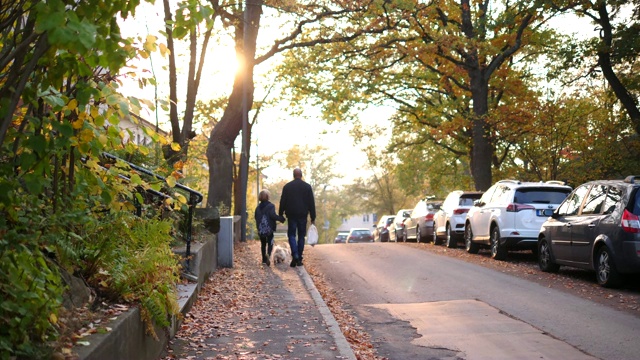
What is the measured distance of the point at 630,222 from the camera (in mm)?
13008

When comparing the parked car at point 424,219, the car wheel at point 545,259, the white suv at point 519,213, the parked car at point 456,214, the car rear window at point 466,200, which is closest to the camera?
the car wheel at point 545,259

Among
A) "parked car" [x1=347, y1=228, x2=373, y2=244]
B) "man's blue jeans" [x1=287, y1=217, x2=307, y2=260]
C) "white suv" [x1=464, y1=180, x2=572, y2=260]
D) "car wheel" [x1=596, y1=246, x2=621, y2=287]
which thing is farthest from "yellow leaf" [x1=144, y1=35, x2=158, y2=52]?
"parked car" [x1=347, y1=228, x2=373, y2=244]

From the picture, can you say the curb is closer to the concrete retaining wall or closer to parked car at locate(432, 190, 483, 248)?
the concrete retaining wall

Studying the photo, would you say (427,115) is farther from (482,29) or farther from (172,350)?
(172,350)

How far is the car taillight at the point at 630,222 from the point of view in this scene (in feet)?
42.4

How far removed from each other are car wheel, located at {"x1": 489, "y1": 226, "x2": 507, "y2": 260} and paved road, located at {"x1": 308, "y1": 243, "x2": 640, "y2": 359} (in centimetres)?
259

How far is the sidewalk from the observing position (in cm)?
817

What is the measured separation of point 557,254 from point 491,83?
2037cm

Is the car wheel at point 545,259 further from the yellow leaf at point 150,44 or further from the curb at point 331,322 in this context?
the yellow leaf at point 150,44

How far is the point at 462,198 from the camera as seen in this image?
26391 millimetres

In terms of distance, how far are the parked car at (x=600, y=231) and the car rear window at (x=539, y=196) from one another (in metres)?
2.84

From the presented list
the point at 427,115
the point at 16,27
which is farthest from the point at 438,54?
the point at 16,27

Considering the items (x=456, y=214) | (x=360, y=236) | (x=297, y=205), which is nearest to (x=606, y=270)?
(x=297, y=205)

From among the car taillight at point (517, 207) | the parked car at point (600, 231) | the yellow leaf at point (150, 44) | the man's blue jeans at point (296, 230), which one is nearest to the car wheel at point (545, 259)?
the parked car at point (600, 231)
